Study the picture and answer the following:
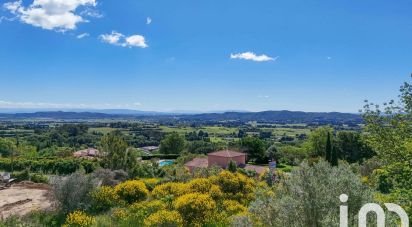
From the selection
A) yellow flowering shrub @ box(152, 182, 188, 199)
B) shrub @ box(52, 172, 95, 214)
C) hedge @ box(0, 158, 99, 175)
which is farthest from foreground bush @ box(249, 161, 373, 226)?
hedge @ box(0, 158, 99, 175)

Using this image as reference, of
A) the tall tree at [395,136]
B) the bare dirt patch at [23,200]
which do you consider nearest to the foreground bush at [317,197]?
the tall tree at [395,136]

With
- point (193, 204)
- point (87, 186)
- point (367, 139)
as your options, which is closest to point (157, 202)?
point (193, 204)

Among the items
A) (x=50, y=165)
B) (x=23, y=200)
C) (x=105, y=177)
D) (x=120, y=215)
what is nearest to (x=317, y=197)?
(x=120, y=215)

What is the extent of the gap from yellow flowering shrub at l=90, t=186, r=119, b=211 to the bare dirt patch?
1.74m

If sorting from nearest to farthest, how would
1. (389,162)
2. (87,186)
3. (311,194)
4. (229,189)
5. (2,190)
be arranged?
(311,194), (389,162), (229,189), (87,186), (2,190)

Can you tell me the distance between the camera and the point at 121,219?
12.1 meters

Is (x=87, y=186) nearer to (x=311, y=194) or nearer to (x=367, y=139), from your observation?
(x=367, y=139)

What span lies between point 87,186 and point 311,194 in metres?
11.6

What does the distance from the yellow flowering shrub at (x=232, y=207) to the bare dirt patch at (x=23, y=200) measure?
7456 mm

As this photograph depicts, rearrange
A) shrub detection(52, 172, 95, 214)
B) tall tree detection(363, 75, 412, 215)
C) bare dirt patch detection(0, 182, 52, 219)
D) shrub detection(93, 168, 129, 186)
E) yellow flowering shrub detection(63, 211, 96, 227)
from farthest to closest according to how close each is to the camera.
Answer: shrub detection(93, 168, 129, 186) → bare dirt patch detection(0, 182, 52, 219) → shrub detection(52, 172, 95, 214) → yellow flowering shrub detection(63, 211, 96, 227) → tall tree detection(363, 75, 412, 215)

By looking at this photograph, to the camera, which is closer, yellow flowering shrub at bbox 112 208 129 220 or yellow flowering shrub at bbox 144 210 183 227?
yellow flowering shrub at bbox 144 210 183 227

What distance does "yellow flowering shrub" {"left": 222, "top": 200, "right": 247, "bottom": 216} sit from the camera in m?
11.4

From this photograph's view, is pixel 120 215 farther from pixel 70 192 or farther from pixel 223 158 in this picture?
pixel 223 158

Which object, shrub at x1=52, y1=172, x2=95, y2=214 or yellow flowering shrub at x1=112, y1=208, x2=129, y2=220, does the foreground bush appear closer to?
yellow flowering shrub at x1=112, y1=208, x2=129, y2=220
